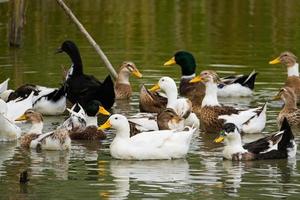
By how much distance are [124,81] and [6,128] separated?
11.9ft

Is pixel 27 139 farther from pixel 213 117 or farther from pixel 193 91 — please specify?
pixel 193 91

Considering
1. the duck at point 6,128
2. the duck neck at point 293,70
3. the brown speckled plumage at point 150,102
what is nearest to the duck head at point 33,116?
the duck at point 6,128

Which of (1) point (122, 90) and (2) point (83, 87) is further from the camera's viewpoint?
(1) point (122, 90)

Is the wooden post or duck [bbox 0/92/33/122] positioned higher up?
the wooden post

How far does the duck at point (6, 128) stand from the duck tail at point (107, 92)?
6.97ft

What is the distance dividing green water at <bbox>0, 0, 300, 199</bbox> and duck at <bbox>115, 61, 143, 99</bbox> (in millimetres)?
177

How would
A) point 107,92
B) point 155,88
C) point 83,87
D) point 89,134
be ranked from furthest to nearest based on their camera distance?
1. point 83,87
2. point 107,92
3. point 155,88
4. point 89,134

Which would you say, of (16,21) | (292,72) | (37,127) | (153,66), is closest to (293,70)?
(292,72)

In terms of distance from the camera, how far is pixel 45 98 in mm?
16359

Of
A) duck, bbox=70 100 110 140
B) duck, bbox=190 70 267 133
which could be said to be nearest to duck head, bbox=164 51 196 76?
duck, bbox=190 70 267 133

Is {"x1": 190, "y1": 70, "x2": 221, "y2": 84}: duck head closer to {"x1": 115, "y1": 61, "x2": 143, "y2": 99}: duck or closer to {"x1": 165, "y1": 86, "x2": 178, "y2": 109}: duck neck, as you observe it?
{"x1": 165, "y1": 86, "x2": 178, "y2": 109}: duck neck

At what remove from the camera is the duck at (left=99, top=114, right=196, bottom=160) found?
13.4 meters

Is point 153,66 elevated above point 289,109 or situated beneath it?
elevated above

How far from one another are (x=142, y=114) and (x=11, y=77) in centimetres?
427
